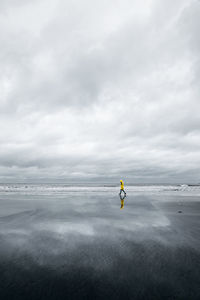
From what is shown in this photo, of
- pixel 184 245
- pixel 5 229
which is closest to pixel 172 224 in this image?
pixel 184 245

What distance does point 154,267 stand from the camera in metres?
4.63

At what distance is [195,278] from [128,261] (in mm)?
1674


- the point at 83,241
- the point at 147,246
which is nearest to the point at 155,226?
the point at 147,246

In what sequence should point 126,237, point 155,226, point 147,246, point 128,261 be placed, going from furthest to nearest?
point 155,226
point 126,237
point 147,246
point 128,261

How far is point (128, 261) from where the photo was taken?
4.98m

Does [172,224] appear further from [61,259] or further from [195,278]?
[61,259]

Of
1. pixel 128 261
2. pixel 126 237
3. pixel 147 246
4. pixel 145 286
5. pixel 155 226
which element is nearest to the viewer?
pixel 145 286

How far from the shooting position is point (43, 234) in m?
7.60

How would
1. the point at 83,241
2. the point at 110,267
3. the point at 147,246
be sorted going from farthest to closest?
the point at 83,241 < the point at 147,246 < the point at 110,267

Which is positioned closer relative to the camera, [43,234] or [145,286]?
[145,286]

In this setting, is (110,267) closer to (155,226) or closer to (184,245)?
(184,245)

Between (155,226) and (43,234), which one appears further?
(155,226)

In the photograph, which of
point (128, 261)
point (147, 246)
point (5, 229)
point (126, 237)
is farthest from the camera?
point (5, 229)

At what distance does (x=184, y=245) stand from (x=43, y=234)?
561 centimetres
